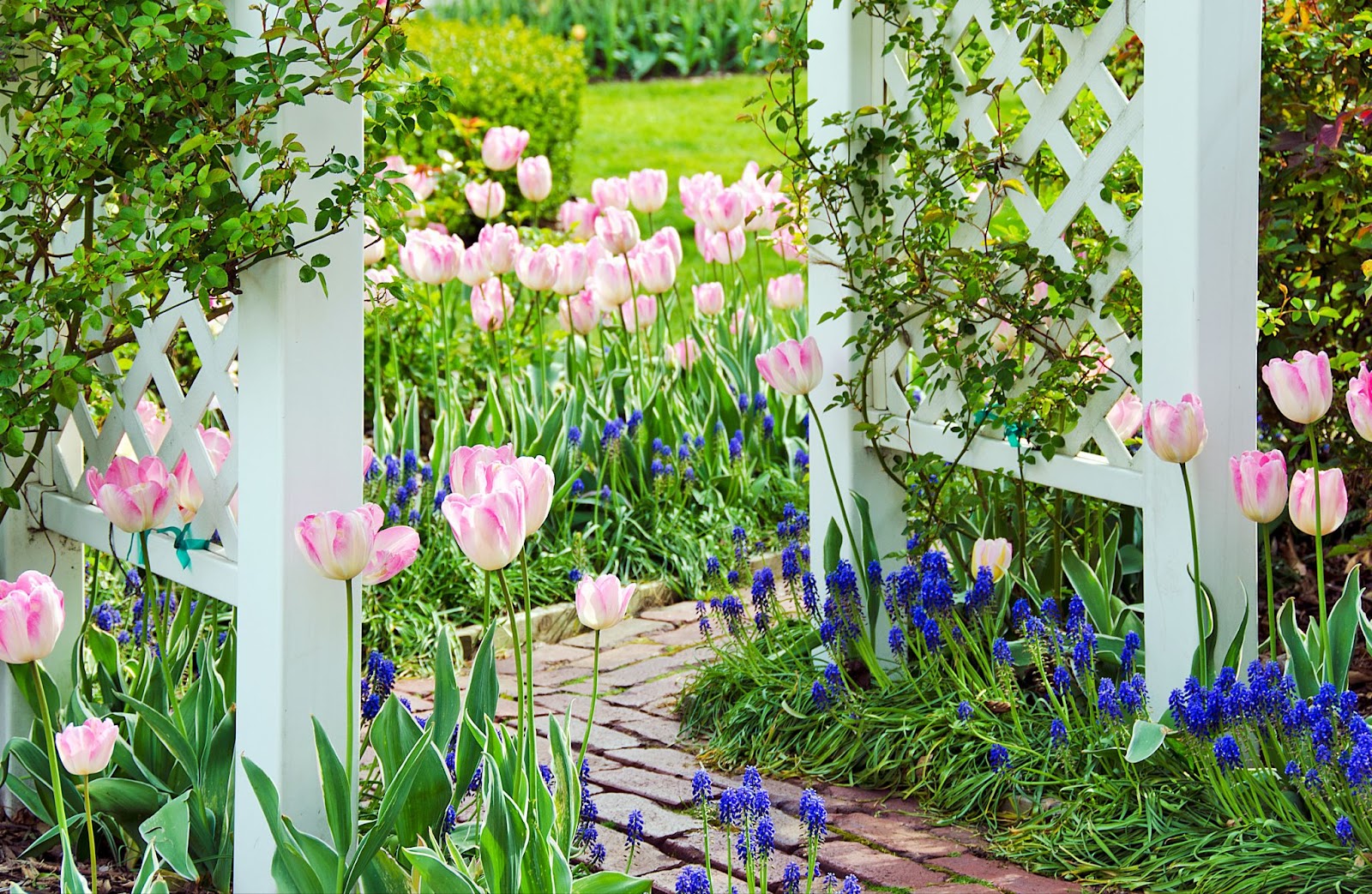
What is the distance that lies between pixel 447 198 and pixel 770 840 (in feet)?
18.1

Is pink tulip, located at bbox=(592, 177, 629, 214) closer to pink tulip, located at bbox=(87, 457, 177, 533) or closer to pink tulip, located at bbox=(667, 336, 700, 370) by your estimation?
pink tulip, located at bbox=(667, 336, 700, 370)

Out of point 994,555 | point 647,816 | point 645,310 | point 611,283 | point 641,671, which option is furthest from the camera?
point 645,310

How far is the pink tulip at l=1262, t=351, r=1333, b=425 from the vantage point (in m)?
2.91

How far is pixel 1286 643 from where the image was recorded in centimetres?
304

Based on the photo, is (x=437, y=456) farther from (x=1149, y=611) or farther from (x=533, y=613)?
(x=1149, y=611)

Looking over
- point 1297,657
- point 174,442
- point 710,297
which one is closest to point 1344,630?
point 1297,657

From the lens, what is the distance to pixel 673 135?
13.6 m

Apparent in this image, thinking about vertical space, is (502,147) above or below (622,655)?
above

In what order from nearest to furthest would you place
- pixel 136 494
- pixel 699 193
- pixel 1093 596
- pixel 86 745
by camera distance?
pixel 86 745
pixel 136 494
pixel 1093 596
pixel 699 193

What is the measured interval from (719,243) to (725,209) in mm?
453

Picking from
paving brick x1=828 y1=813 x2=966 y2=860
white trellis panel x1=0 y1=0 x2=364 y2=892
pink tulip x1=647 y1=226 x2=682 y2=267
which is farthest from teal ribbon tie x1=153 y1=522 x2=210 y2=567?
pink tulip x1=647 y1=226 x2=682 y2=267

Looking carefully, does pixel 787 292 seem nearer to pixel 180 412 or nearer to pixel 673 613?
pixel 673 613

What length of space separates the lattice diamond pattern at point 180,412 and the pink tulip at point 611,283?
7.21 ft

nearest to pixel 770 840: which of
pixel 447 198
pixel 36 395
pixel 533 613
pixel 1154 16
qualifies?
pixel 36 395
